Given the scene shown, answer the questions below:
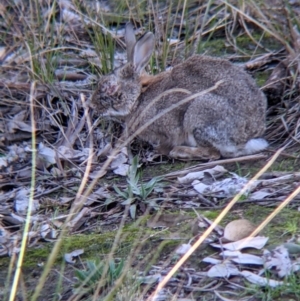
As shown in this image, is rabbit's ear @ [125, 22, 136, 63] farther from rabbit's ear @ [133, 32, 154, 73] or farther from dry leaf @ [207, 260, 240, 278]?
dry leaf @ [207, 260, 240, 278]

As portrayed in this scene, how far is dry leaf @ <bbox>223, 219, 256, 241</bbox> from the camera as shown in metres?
4.25

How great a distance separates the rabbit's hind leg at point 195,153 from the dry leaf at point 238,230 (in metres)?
1.52

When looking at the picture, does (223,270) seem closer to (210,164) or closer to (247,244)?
(247,244)

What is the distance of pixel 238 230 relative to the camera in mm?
4281

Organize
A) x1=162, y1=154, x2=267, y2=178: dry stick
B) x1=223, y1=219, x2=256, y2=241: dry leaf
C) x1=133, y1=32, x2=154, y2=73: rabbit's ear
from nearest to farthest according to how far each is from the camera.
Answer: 1. x1=223, y1=219, x2=256, y2=241: dry leaf
2. x1=162, y1=154, x2=267, y2=178: dry stick
3. x1=133, y1=32, x2=154, y2=73: rabbit's ear

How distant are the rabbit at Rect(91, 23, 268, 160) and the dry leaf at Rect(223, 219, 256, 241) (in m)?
1.48

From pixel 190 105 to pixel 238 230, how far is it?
191 cm

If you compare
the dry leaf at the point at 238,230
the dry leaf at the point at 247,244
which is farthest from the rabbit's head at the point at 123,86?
the dry leaf at the point at 247,244

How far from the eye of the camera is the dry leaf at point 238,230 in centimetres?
425

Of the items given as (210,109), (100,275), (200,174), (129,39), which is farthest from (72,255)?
(129,39)

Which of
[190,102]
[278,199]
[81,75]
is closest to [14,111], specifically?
[81,75]

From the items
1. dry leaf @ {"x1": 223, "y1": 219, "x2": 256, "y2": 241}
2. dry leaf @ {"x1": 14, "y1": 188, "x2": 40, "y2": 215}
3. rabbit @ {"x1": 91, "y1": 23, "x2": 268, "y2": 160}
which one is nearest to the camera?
dry leaf @ {"x1": 223, "y1": 219, "x2": 256, "y2": 241}

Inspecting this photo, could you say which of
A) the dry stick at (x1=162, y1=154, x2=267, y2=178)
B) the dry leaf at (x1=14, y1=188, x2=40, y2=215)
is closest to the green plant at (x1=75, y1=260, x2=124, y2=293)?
the dry leaf at (x1=14, y1=188, x2=40, y2=215)

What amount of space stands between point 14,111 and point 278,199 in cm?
311
